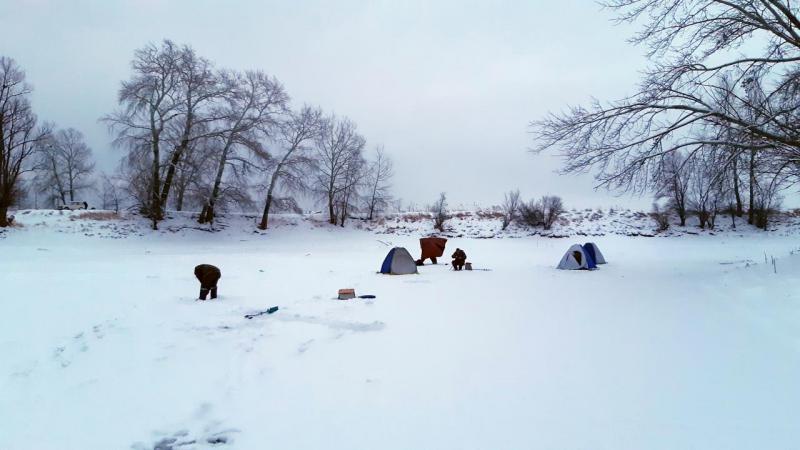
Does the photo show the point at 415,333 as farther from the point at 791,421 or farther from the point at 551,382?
the point at 791,421

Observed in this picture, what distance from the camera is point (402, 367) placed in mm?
3732

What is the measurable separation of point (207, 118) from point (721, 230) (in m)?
31.8

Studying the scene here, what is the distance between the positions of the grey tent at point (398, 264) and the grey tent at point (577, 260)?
456 cm

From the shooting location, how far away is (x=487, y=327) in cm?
496

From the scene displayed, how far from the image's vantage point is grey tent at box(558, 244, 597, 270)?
440 inches

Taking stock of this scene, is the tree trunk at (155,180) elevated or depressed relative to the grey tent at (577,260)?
elevated

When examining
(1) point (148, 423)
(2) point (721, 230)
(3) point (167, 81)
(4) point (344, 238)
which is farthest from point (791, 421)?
(2) point (721, 230)

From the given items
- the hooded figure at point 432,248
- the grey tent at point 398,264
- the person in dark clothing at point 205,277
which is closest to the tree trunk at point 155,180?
the hooded figure at point 432,248

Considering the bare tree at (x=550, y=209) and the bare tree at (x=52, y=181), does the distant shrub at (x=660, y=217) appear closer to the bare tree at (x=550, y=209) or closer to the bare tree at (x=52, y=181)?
the bare tree at (x=550, y=209)

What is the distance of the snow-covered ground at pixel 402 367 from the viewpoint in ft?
8.69

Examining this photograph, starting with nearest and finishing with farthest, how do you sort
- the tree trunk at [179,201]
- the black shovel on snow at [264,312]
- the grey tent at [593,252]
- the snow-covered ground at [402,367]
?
the snow-covered ground at [402,367] < the black shovel on snow at [264,312] < the grey tent at [593,252] < the tree trunk at [179,201]

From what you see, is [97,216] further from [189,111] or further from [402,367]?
[402,367]

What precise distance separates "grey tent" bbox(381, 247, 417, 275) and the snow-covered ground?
2966 mm

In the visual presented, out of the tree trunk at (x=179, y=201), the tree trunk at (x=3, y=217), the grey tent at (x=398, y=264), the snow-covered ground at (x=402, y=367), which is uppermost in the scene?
the tree trunk at (x=179, y=201)
